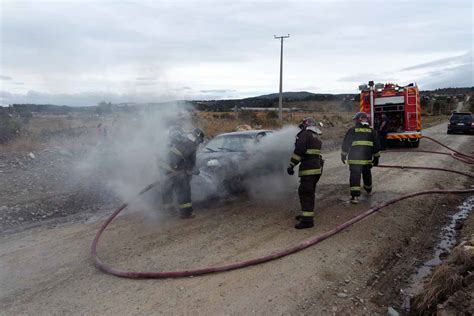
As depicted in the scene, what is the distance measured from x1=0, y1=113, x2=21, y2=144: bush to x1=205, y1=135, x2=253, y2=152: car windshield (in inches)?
415

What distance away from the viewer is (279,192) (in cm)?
809

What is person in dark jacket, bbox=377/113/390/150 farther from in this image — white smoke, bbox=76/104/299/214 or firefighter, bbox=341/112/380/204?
firefighter, bbox=341/112/380/204

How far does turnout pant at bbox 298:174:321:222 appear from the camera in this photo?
5770 millimetres

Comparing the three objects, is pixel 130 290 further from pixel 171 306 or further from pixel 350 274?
pixel 350 274

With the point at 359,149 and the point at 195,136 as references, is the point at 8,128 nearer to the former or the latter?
the point at 195,136

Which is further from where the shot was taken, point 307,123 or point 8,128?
point 8,128

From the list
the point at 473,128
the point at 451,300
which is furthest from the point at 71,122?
the point at 473,128

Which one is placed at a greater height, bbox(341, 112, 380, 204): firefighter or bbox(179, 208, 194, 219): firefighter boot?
bbox(341, 112, 380, 204): firefighter

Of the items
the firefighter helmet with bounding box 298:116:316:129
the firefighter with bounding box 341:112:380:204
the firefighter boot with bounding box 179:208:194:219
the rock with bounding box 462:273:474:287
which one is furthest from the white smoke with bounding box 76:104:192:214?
the rock with bounding box 462:273:474:287

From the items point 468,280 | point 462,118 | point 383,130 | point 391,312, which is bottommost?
point 391,312

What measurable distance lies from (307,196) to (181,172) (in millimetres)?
2231

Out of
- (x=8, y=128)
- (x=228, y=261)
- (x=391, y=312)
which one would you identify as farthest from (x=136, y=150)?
(x=8, y=128)

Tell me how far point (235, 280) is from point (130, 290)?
3.64 feet

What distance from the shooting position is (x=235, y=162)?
7.51 meters
